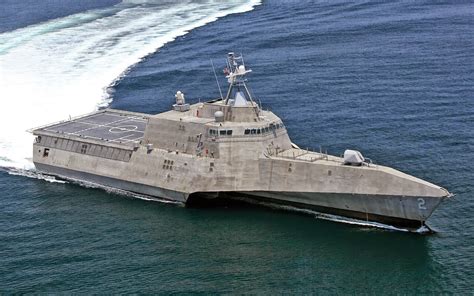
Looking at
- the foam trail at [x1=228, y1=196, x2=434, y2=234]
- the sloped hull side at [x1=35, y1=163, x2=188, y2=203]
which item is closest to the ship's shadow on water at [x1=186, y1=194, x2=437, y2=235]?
the foam trail at [x1=228, y1=196, x2=434, y2=234]

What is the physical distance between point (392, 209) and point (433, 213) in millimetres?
3854

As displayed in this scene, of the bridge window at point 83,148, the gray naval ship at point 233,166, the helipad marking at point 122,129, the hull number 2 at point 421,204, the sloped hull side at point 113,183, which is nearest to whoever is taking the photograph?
the hull number 2 at point 421,204

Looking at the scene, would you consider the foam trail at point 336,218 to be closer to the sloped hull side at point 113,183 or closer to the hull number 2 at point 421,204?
the hull number 2 at point 421,204

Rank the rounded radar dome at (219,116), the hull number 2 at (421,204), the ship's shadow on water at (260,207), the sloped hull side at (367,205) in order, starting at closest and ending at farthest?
the hull number 2 at (421,204) < the sloped hull side at (367,205) < the ship's shadow on water at (260,207) < the rounded radar dome at (219,116)

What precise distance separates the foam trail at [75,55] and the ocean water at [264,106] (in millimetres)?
394

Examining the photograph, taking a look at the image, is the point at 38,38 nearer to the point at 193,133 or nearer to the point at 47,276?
the point at 193,133

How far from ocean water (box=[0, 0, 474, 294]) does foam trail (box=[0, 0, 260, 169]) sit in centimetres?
39

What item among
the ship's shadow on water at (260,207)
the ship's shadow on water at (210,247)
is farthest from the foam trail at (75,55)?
the ship's shadow on water at (260,207)

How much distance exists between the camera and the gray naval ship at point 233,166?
62688 mm

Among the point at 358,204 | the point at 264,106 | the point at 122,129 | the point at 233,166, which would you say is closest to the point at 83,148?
the point at 122,129

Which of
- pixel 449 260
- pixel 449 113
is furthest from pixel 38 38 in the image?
pixel 449 260

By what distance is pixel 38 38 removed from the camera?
129 metres

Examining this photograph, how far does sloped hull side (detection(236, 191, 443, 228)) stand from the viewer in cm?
6094

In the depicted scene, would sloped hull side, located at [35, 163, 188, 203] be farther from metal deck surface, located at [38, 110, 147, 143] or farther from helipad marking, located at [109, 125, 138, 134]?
helipad marking, located at [109, 125, 138, 134]
